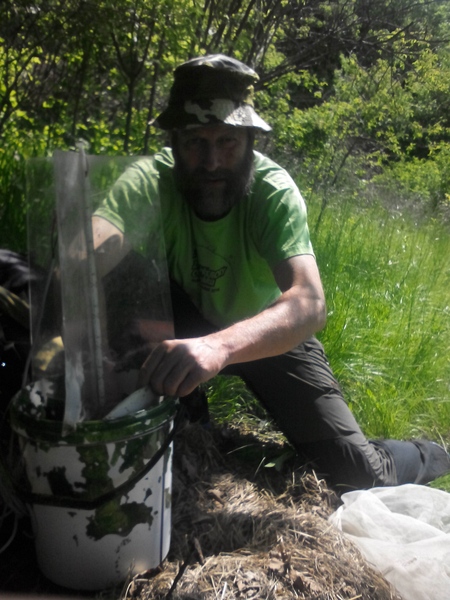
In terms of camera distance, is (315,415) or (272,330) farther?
(315,415)

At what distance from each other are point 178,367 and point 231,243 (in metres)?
1.06

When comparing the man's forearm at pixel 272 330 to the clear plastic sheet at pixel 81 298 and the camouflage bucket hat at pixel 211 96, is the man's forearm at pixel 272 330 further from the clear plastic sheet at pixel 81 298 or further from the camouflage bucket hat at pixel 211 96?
the camouflage bucket hat at pixel 211 96

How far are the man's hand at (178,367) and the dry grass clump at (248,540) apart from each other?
0.51 meters

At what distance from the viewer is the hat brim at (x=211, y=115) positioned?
2.69 meters

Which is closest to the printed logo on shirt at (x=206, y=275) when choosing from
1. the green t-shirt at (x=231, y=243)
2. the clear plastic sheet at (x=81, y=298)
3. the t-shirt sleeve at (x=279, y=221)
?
the green t-shirt at (x=231, y=243)

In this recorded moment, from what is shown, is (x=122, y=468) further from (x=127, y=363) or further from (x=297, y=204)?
(x=297, y=204)

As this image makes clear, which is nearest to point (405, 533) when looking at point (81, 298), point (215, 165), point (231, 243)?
point (231, 243)

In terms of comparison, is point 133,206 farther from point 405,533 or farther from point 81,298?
point 405,533

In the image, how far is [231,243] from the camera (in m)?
2.92

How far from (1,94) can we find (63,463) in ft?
12.6

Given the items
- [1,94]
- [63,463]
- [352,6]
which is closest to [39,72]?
[1,94]

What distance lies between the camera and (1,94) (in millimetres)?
5062

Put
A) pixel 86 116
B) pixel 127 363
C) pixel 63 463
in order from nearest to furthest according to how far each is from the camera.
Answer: pixel 63 463 → pixel 127 363 → pixel 86 116

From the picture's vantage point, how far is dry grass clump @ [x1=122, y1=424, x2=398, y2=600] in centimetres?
217
